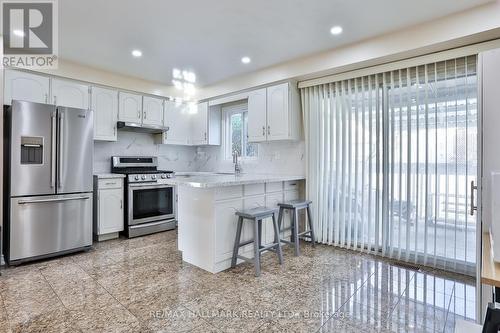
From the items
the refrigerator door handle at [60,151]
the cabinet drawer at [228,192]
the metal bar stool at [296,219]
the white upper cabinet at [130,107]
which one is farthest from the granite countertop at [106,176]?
the metal bar stool at [296,219]

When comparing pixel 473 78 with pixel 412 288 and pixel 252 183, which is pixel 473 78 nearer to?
pixel 412 288

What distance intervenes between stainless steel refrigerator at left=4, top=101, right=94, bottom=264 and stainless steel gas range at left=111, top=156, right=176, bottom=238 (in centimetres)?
66

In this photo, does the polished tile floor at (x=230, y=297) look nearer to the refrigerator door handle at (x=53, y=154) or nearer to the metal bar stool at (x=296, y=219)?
the metal bar stool at (x=296, y=219)

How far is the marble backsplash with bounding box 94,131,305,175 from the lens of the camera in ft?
14.0

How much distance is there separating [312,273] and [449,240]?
150 centimetres

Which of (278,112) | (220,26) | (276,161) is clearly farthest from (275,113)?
(220,26)

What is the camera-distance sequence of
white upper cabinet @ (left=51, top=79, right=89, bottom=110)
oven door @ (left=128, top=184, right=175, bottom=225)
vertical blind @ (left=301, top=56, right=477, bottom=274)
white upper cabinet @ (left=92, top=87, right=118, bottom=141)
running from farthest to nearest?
oven door @ (left=128, top=184, right=175, bottom=225), white upper cabinet @ (left=92, top=87, right=118, bottom=141), white upper cabinet @ (left=51, top=79, right=89, bottom=110), vertical blind @ (left=301, top=56, right=477, bottom=274)

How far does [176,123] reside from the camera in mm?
5160

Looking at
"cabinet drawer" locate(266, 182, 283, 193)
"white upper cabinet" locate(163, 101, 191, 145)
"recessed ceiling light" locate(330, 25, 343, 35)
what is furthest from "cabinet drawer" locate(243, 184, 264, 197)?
"white upper cabinet" locate(163, 101, 191, 145)

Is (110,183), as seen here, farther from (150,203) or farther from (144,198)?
(150,203)

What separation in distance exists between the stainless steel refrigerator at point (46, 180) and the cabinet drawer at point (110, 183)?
1.35 ft

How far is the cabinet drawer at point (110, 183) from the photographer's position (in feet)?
13.0

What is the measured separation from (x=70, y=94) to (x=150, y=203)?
1954 mm

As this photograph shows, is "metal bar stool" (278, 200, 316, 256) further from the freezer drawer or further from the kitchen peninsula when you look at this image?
the freezer drawer
